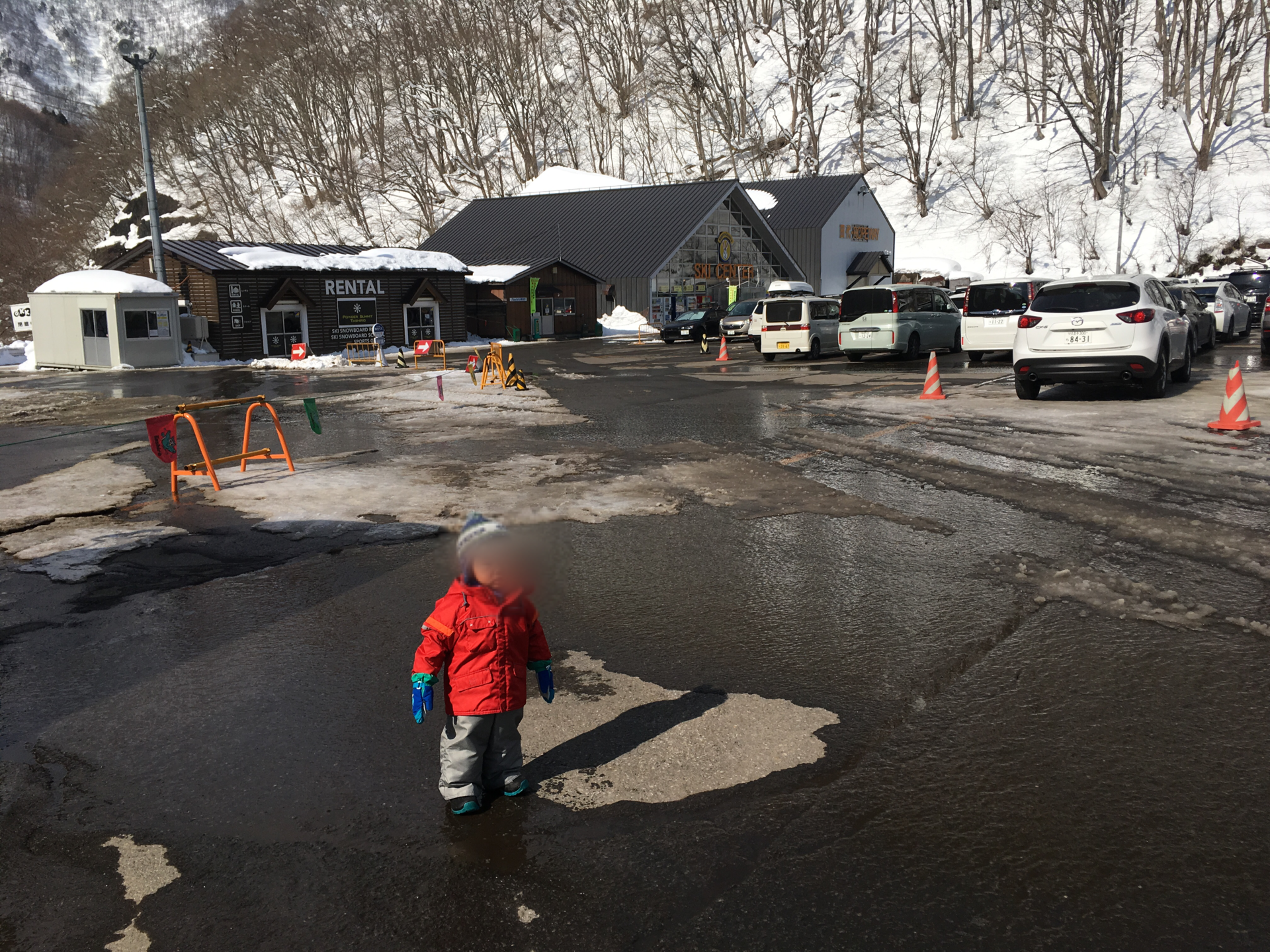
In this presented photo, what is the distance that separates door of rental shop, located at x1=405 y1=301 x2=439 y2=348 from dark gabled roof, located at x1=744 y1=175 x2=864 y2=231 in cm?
2682

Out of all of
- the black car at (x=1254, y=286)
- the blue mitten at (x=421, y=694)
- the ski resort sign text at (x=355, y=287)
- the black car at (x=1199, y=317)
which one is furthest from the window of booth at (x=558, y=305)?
the blue mitten at (x=421, y=694)

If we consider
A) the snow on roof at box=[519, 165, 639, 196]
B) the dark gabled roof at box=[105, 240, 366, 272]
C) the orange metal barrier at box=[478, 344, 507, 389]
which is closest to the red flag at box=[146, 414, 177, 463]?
the orange metal barrier at box=[478, 344, 507, 389]

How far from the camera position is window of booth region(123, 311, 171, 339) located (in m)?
32.7

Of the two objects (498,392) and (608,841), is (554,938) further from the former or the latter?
(498,392)

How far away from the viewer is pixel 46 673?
18.0ft

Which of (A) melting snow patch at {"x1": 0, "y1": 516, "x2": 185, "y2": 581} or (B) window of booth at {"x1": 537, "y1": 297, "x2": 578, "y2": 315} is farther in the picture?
(B) window of booth at {"x1": 537, "y1": 297, "x2": 578, "y2": 315}

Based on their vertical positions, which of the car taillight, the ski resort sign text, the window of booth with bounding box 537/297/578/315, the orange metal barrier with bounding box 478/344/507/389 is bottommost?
the orange metal barrier with bounding box 478/344/507/389

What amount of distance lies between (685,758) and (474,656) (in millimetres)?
1056

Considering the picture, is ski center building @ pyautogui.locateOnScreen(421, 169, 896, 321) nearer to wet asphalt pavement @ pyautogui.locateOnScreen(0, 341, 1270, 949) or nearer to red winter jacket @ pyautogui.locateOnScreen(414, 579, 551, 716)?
wet asphalt pavement @ pyautogui.locateOnScreen(0, 341, 1270, 949)

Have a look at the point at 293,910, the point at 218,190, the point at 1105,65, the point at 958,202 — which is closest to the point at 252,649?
the point at 293,910

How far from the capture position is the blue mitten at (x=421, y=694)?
Result: 3865 millimetres

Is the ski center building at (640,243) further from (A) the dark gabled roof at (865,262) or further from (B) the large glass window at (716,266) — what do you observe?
(A) the dark gabled roof at (865,262)

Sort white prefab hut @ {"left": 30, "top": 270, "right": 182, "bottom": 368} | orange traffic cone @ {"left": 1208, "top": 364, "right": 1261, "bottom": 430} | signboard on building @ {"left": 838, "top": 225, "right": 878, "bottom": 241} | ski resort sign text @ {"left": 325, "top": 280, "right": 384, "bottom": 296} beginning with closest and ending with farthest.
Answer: orange traffic cone @ {"left": 1208, "top": 364, "right": 1261, "bottom": 430}, white prefab hut @ {"left": 30, "top": 270, "right": 182, "bottom": 368}, ski resort sign text @ {"left": 325, "top": 280, "right": 384, "bottom": 296}, signboard on building @ {"left": 838, "top": 225, "right": 878, "bottom": 241}

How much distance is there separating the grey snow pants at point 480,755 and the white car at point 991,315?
2019 centimetres
